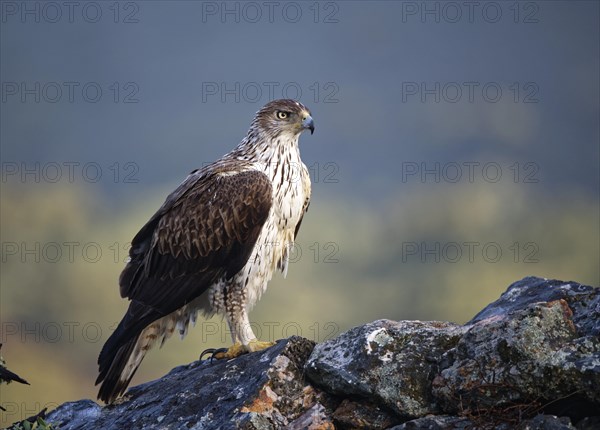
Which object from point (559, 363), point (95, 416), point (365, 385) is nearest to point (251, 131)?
point (95, 416)

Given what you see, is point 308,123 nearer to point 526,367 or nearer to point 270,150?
point 270,150

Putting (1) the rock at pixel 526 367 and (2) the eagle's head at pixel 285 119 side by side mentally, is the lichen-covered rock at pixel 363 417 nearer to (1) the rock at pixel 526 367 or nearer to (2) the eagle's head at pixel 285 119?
(1) the rock at pixel 526 367

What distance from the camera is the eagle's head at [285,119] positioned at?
9.38m

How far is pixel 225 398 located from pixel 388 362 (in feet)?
4.82

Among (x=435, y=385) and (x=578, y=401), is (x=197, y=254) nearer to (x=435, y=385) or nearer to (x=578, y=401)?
(x=435, y=385)

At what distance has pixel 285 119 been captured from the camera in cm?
945

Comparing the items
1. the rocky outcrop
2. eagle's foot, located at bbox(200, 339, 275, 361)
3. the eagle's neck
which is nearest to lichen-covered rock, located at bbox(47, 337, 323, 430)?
the rocky outcrop

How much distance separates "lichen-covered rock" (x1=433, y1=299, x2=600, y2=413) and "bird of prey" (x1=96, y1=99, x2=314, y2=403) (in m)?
2.82

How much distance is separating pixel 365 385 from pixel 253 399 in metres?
0.98

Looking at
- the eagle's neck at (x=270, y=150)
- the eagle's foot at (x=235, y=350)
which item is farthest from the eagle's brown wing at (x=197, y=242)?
the eagle's foot at (x=235, y=350)

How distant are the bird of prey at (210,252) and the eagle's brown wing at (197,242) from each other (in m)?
0.01

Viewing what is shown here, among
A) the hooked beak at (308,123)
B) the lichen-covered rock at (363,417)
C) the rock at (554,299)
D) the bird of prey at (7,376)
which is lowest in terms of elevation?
the lichen-covered rock at (363,417)

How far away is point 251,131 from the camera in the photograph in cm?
958

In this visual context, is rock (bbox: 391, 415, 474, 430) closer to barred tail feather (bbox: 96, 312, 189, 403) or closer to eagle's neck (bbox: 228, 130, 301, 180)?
barred tail feather (bbox: 96, 312, 189, 403)
